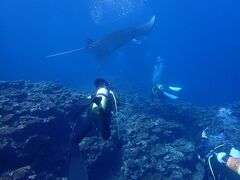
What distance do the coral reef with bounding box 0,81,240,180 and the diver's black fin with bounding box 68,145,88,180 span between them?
2593 millimetres

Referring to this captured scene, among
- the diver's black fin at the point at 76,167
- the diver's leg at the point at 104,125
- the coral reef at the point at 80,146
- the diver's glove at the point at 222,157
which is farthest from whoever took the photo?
the coral reef at the point at 80,146

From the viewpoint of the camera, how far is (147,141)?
9.99m

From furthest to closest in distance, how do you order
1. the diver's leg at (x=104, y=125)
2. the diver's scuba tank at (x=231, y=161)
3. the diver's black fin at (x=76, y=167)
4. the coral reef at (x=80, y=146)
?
the coral reef at (x=80, y=146) < the diver's scuba tank at (x=231, y=161) < the diver's black fin at (x=76, y=167) < the diver's leg at (x=104, y=125)

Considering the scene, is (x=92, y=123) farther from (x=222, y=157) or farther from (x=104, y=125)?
(x=222, y=157)

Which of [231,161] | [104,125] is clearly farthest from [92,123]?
[231,161]

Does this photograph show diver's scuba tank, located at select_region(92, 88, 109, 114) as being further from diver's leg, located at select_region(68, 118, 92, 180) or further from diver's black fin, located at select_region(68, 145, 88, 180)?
diver's black fin, located at select_region(68, 145, 88, 180)

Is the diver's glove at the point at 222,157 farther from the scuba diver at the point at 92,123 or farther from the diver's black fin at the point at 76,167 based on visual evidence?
the diver's black fin at the point at 76,167

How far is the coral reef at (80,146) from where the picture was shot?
814 centimetres

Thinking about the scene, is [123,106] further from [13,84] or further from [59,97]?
[13,84]

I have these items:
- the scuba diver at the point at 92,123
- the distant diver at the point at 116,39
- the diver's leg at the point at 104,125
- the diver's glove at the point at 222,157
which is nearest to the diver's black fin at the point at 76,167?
the scuba diver at the point at 92,123

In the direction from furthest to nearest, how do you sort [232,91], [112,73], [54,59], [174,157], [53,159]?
1. [54,59]
2. [112,73]
3. [232,91]
4. [174,157]
5. [53,159]

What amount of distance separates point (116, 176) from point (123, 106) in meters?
5.60

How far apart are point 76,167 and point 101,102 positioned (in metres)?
1.48

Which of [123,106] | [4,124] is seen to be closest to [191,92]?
[123,106]
